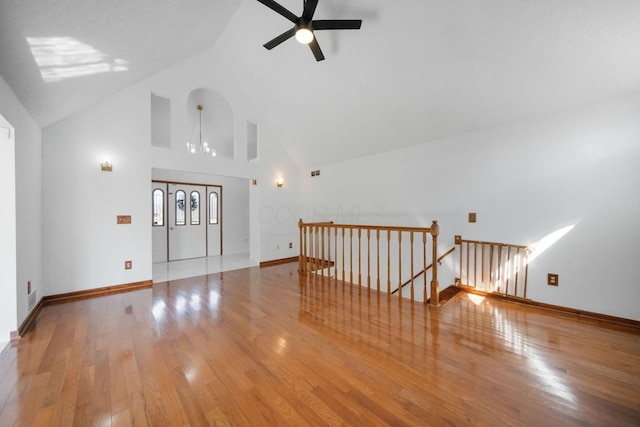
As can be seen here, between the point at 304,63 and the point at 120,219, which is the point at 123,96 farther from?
the point at 304,63

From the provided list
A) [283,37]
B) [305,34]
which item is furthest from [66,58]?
[305,34]

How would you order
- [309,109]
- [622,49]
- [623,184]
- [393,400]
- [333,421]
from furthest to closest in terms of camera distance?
[309,109] → [623,184] → [622,49] → [393,400] → [333,421]

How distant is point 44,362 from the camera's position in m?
1.89

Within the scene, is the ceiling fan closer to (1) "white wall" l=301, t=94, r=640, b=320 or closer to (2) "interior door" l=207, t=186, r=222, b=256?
(1) "white wall" l=301, t=94, r=640, b=320

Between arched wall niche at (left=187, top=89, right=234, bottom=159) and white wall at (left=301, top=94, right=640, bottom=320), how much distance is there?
4.57 m

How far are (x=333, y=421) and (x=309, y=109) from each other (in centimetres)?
474

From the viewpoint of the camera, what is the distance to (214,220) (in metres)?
6.82

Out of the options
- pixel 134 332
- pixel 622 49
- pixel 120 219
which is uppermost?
pixel 622 49

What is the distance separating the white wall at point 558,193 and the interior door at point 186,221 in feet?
18.2

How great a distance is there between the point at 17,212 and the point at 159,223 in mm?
3812

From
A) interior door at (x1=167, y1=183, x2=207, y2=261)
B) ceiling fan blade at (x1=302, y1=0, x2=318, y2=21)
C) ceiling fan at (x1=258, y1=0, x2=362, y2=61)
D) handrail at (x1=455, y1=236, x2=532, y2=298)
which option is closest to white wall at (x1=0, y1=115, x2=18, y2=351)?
ceiling fan at (x1=258, y1=0, x2=362, y2=61)

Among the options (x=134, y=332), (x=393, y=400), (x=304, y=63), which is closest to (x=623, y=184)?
(x=393, y=400)

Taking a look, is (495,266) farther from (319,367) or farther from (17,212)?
(17,212)

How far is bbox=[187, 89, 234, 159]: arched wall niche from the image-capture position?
5527 mm
